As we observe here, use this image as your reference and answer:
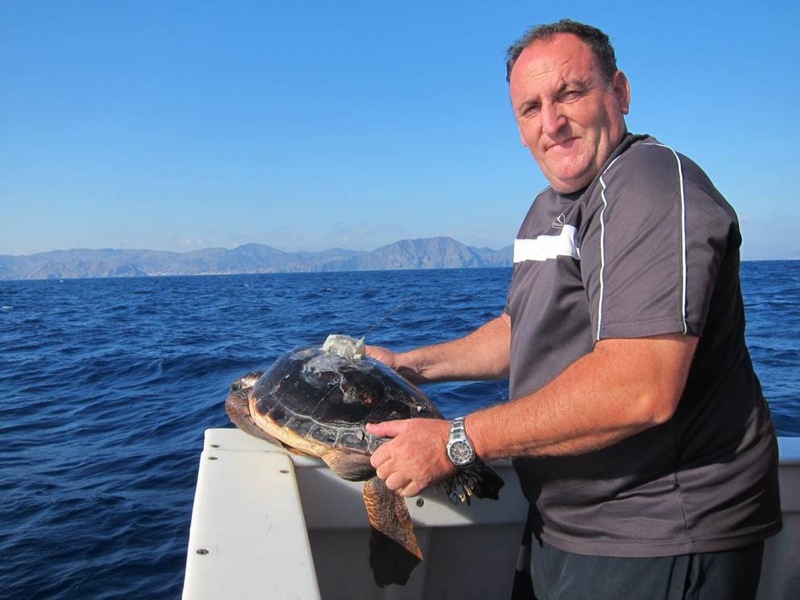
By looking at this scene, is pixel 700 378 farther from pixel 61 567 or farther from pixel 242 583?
pixel 61 567

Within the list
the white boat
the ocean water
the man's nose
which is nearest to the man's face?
the man's nose

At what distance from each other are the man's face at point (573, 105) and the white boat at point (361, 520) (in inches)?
56.3

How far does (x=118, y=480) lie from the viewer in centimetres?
620

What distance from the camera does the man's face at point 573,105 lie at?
199cm

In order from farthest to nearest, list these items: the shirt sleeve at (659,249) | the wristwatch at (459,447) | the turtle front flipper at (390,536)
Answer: the turtle front flipper at (390,536) → the wristwatch at (459,447) → the shirt sleeve at (659,249)

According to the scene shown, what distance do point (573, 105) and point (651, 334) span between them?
2.72 ft

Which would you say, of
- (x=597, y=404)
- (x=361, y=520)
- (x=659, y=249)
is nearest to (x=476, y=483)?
(x=361, y=520)

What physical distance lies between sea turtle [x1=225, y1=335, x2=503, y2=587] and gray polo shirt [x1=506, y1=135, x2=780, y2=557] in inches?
24.3

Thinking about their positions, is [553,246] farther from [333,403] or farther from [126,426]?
[126,426]

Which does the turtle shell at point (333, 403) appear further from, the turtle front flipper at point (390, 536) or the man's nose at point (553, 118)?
the man's nose at point (553, 118)

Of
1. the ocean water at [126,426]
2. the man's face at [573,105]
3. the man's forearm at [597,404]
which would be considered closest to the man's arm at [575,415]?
the man's forearm at [597,404]

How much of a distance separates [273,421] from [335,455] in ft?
1.47

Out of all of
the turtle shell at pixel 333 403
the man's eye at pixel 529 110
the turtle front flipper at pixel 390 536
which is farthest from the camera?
the turtle shell at pixel 333 403

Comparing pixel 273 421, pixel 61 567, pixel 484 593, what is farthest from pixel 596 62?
pixel 61 567
